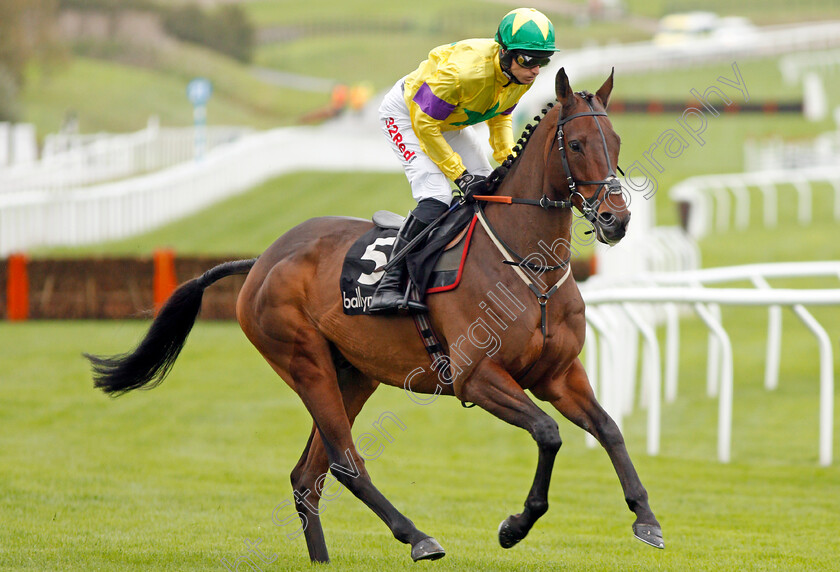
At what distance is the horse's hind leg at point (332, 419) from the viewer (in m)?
4.79

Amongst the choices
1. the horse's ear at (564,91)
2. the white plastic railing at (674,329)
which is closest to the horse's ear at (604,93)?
the horse's ear at (564,91)

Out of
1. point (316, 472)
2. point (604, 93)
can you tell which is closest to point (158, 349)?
point (316, 472)

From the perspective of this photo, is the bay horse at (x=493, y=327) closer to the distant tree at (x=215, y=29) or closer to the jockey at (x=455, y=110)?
the jockey at (x=455, y=110)

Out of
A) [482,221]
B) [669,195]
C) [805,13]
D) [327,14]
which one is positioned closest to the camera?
[482,221]

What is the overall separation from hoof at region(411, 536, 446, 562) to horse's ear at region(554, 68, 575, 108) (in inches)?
69.1

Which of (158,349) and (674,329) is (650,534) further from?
(674,329)

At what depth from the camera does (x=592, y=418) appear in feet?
14.7

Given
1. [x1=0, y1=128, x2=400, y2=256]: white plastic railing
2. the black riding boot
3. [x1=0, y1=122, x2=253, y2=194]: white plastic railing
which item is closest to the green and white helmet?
the black riding boot

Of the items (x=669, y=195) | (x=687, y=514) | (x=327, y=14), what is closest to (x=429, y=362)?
(x=687, y=514)

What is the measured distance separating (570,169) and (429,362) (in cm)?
103

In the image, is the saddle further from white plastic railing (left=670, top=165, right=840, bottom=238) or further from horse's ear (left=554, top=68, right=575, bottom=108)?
white plastic railing (left=670, top=165, right=840, bottom=238)

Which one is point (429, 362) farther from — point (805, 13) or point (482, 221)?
point (805, 13)

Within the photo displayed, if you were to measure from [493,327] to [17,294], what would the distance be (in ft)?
35.4

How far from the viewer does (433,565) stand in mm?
4867
